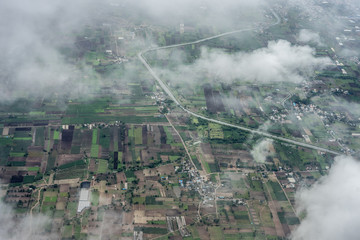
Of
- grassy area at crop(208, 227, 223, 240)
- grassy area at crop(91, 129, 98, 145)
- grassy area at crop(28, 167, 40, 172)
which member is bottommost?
grassy area at crop(208, 227, 223, 240)

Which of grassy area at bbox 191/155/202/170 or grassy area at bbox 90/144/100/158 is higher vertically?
grassy area at bbox 90/144/100/158

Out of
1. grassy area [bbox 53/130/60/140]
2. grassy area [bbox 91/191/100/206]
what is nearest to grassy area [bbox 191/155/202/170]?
grassy area [bbox 91/191/100/206]

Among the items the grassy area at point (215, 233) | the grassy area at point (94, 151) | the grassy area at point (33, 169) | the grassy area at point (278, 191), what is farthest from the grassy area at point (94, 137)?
the grassy area at point (278, 191)

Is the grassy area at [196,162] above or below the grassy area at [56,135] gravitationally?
below

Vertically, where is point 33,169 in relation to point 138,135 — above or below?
below

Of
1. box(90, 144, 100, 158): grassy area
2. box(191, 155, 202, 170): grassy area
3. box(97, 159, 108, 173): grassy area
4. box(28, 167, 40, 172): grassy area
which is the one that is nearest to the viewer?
box(28, 167, 40, 172): grassy area

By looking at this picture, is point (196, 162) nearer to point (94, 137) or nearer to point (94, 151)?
point (94, 151)

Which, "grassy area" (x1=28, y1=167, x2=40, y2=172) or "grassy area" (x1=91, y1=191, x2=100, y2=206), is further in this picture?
"grassy area" (x1=28, y1=167, x2=40, y2=172)

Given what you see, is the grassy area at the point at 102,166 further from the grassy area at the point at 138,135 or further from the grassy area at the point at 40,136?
the grassy area at the point at 40,136

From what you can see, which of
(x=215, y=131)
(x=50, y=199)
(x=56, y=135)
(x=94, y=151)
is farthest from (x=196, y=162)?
(x=56, y=135)

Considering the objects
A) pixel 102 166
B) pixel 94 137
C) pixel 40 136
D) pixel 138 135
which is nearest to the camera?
pixel 102 166

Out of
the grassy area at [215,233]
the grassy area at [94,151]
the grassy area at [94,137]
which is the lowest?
the grassy area at [215,233]

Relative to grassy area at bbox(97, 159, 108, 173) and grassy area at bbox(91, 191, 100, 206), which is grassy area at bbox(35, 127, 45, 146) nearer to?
grassy area at bbox(97, 159, 108, 173)
